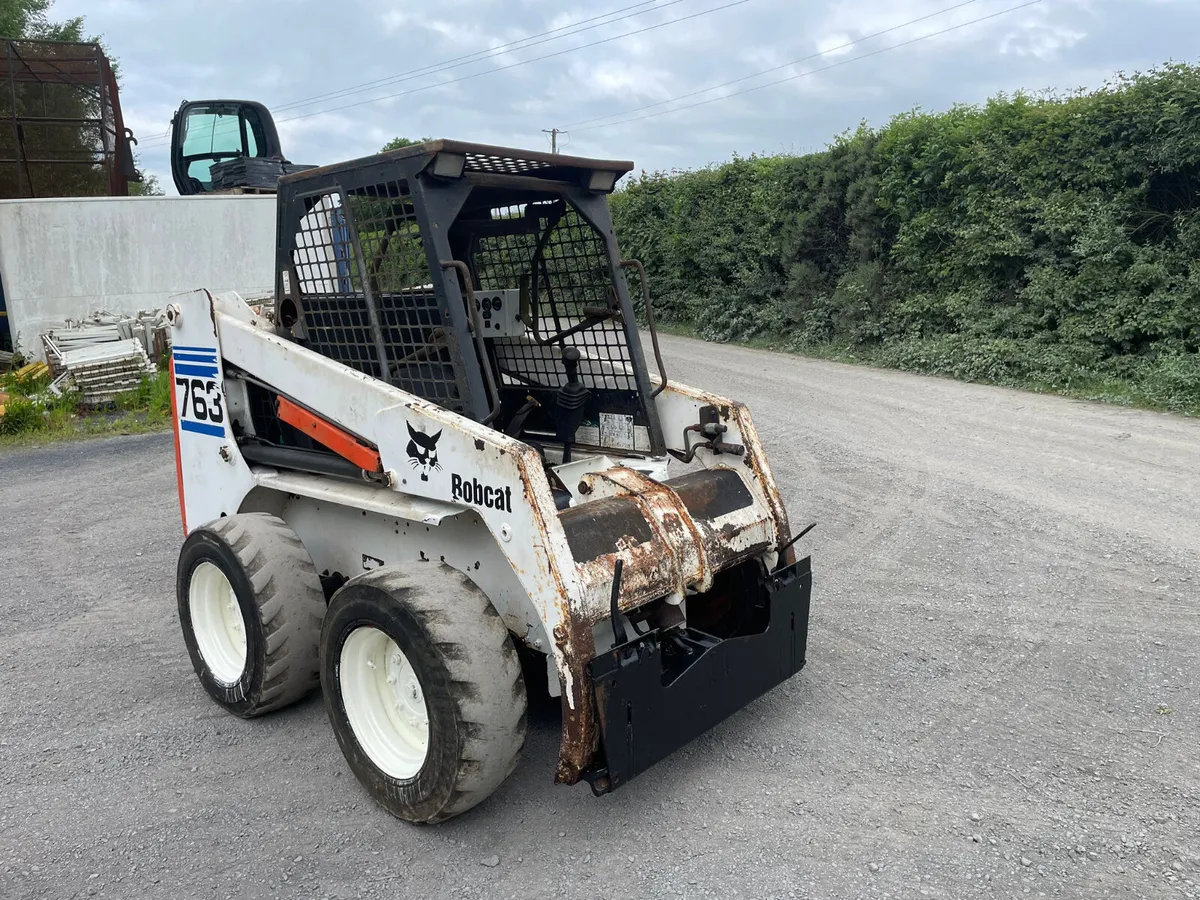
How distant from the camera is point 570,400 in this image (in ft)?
14.5

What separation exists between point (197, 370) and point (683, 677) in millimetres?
2847

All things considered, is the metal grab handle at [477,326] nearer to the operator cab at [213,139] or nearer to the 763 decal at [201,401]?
the 763 decal at [201,401]

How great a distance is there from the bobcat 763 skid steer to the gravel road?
0.25 m

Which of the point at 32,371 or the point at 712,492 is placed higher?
the point at 32,371

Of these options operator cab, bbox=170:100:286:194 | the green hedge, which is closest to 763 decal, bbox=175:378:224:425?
the green hedge

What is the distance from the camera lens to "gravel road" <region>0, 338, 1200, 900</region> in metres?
3.00

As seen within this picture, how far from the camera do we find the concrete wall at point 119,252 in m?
12.1

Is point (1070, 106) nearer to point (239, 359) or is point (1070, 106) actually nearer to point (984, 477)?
point (984, 477)

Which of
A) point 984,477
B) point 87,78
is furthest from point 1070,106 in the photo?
point 87,78

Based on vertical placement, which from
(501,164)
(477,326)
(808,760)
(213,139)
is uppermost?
(213,139)

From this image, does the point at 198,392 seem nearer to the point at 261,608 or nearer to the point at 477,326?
the point at 261,608

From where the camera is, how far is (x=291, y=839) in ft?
10.6

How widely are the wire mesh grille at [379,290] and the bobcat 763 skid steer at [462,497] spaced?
0.01m

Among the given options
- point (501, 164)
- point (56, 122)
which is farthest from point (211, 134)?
point (501, 164)
